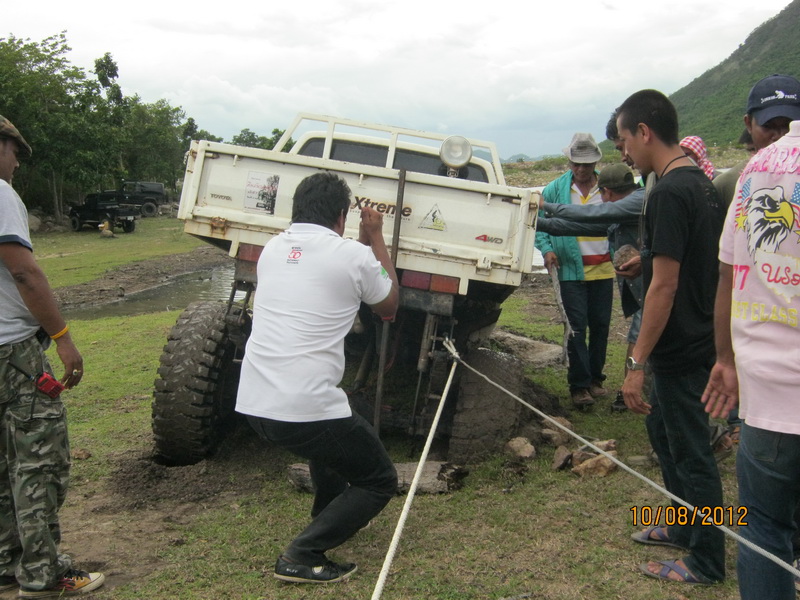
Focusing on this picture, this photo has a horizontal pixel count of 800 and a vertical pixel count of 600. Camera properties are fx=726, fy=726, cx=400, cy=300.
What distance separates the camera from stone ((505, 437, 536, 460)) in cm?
455

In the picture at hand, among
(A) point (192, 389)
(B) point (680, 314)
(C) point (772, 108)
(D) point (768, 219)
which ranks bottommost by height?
(A) point (192, 389)

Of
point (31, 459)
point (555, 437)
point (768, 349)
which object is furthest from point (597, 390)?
point (31, 459)

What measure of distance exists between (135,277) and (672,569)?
1496 centimetres

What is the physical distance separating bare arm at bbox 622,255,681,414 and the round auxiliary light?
227 cm

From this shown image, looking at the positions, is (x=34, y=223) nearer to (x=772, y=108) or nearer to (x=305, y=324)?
(x=305, y=324)

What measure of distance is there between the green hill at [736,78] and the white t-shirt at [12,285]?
45306 mm

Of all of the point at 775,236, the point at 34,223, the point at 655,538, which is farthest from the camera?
the point at 34,223

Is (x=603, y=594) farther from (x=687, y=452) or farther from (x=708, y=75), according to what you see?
(x=708, y=75)

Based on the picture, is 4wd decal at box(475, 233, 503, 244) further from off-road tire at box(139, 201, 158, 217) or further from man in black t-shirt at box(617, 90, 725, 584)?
off-road tire at box(139, 201, 158, 217)

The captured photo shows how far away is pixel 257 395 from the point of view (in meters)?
3.07

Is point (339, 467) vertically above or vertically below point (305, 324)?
below

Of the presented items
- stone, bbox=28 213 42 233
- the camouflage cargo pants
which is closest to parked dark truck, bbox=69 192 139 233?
stone, bbox=28 213 42 233

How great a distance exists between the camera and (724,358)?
2.48 meters

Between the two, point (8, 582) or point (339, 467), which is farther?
point (8, 582)
